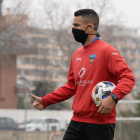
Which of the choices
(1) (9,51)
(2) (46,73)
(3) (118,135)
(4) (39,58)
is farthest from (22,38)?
(3) (118,135)

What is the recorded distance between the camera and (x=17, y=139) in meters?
11.7

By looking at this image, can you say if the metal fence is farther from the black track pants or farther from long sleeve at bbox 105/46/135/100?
long sleeve at bbox 105/46/135/100

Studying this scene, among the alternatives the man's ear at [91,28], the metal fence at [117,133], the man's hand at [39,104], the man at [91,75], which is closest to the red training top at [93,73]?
the man at [91,75]

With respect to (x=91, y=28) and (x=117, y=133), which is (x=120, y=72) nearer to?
(x=91, y=28)

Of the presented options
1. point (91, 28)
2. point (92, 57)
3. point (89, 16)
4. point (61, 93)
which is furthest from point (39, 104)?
point (89, 16)

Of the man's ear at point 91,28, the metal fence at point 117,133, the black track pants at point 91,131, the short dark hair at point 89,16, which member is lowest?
the metal fence at point 117,133

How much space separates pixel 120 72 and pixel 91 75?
38 centimetres

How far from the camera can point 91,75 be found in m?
4.24

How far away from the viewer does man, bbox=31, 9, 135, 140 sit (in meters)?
4.12

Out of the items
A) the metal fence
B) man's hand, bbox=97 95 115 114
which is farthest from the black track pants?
the metal fence

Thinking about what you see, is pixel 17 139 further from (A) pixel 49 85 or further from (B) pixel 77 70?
(A) pixel 49 85

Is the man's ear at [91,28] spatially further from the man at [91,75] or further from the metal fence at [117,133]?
the metal fence at [117,133]

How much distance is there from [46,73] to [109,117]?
37.7m

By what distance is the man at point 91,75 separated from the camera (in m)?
4.12
